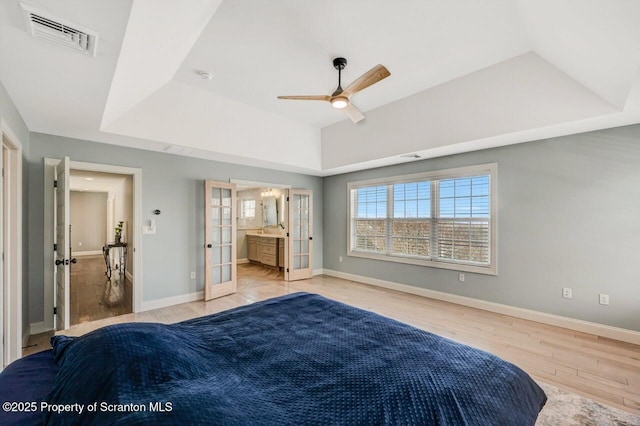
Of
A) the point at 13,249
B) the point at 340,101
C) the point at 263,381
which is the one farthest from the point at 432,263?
the point at 13,249

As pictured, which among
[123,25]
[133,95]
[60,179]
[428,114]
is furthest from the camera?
[428,114]

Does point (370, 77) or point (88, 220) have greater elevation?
point (370, 77)

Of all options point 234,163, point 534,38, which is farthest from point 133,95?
point 534,38

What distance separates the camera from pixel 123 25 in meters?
1.57

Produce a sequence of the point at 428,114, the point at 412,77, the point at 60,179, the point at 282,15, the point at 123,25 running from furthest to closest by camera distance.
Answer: the point at 428,114 → the point at 412,77 → the point at 60,179 → the point at 282,15 → the point at 123,25

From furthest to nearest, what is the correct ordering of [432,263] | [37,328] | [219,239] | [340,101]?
[219,239], [432,263], [37,328], [340,101]

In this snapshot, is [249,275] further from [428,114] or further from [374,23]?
[374,23]

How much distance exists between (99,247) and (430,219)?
11.4m

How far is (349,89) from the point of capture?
2865 mm

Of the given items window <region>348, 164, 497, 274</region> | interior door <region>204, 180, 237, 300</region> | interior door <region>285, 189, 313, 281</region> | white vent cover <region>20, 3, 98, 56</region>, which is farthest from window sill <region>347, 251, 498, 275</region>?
white vent cover <region>20, 3, 98, 56</region>

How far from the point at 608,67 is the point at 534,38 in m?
0.82

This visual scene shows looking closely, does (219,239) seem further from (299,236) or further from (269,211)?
(269,211)

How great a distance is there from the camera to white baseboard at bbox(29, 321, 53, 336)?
3.39 meters

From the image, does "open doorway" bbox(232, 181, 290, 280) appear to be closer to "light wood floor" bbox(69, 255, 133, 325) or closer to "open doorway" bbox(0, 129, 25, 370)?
"light wood floor" bbox(69, 255, 133, 325)
